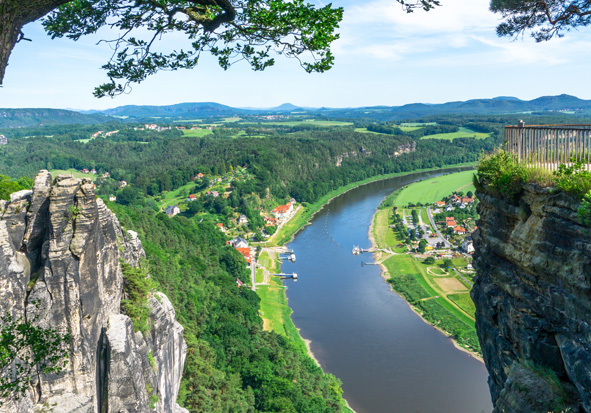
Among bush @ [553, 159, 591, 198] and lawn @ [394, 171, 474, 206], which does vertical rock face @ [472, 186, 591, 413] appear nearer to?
bush @ [553, 159, 591, 198]

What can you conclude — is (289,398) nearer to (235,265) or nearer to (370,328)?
(370,328)

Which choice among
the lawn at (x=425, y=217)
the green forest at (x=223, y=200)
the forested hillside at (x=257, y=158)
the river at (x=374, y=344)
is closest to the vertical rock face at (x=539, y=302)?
the green forest at (x=223, y=200)

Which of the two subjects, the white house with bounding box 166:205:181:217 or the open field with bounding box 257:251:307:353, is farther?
the white house with bounding box 166:205:181:217

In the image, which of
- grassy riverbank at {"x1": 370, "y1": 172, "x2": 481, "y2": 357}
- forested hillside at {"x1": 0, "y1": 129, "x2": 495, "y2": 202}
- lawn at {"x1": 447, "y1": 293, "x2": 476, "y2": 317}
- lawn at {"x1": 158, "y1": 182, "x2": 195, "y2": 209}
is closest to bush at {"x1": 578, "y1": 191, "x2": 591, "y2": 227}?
grassy riverbank at {"x1": 370, "y1": 172, "x2": 481, "y2": 357}

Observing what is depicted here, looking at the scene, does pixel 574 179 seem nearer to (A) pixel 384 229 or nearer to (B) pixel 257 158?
(A) pixel 384 229

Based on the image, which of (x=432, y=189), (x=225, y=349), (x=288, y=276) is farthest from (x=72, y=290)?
(x=432, y=189)

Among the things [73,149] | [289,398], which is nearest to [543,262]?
[289,398]

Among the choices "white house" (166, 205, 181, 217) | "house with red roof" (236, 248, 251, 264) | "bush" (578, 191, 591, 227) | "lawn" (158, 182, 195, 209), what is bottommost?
"house with red roof" (236, 248, 251, 264)
